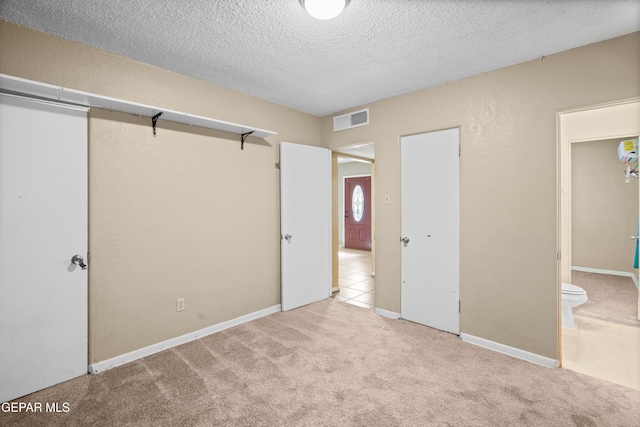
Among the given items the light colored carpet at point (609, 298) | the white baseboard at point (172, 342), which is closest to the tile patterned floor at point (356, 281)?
the white baseboard at point (172, 342)

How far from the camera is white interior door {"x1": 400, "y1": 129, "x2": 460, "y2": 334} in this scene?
2982 millimetres

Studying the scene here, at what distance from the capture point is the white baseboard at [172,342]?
234cm

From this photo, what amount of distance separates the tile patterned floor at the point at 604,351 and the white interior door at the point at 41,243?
13.3ft

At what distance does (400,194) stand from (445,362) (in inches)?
70.4

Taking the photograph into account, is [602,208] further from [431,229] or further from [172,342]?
[172,342]

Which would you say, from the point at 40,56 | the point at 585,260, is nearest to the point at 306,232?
the point at 40,56

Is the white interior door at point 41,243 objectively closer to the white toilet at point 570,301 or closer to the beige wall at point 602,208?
the white toilet at point 570,301

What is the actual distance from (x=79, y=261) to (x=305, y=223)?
2.37 meters

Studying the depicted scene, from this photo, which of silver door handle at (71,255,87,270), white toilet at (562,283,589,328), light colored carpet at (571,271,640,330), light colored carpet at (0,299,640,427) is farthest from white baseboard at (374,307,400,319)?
silver door handle at (71,255,87,270)

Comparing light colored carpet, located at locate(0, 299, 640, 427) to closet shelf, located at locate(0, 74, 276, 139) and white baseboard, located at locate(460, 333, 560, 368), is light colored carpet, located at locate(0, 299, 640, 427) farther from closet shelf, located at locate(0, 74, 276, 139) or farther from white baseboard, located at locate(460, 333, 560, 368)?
closet shelf, located at locate(0, 74, 276, 139)

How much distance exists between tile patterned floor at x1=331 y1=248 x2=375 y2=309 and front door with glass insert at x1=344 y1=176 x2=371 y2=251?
0.61m

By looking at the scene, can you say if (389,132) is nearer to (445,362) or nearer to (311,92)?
(311,92)

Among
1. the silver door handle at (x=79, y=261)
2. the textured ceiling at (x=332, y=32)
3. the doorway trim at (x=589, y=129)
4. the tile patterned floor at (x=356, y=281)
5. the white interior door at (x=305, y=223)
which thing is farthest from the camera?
the tile patterned floor at (x=356, y=281)

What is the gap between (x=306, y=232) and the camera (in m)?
3.88
